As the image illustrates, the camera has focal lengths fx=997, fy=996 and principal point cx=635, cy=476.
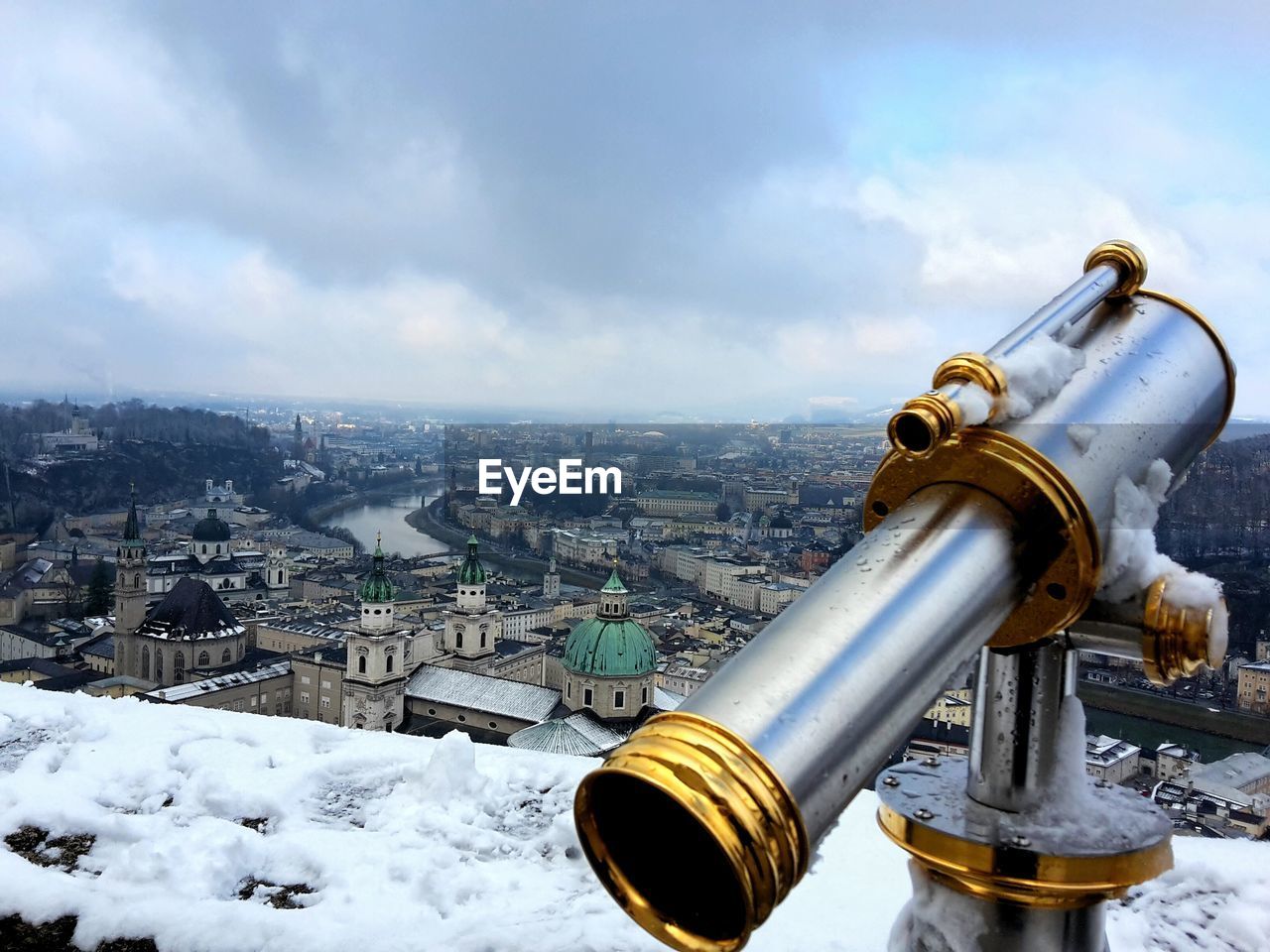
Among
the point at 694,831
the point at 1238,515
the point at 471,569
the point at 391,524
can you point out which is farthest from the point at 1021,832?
the point at 391,524

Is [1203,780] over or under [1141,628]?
under

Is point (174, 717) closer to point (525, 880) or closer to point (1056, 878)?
point (525, 880)

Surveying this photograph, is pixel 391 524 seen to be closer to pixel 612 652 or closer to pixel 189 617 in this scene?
pixel 189 617

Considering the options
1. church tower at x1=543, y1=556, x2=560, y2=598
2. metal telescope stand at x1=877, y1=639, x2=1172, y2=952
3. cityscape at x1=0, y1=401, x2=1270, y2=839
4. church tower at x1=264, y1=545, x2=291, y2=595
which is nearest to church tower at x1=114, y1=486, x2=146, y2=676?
cityscape at x1=0, y1=401, x2=1270, y2=839

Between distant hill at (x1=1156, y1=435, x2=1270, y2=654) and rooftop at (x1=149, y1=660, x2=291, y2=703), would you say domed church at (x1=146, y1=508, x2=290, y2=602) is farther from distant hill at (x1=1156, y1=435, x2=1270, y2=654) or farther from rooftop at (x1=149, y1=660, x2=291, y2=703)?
distant hill at (x1=1156, y1=435, x2=1270, y2=654)

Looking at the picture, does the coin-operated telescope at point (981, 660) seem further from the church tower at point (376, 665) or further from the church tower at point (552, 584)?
the church tower at point (552, 584)

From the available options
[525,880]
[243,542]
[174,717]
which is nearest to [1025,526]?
[525,880]
